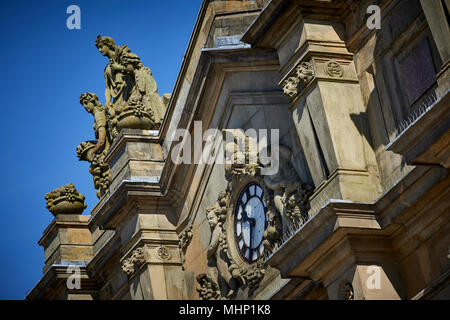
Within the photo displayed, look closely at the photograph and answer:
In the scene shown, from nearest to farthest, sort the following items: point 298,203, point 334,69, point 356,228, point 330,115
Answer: point 356,228 < point 330,115 < point 334,69 < point 298,203

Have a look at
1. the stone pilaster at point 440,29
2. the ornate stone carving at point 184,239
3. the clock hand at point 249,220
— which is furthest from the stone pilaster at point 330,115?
the ornate stone carving at point 184,239

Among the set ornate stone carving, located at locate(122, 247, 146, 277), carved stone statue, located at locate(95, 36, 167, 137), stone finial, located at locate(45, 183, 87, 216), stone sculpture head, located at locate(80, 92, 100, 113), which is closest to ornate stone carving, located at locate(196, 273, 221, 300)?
ornate stone carving, located at locate(122, 247, 146, 277)

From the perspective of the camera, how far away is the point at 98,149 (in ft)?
97.6

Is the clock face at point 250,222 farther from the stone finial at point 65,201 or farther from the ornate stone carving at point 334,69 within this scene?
the stone finial at point 65,201

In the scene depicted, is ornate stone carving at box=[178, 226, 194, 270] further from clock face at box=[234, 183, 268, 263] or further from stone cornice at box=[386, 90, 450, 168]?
stone cornice at box=[386, 90, 450, 168]

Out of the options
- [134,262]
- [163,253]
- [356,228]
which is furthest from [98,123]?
[356,228]

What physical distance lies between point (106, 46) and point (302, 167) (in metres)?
9.59

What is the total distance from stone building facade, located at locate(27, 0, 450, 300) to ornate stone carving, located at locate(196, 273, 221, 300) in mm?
35

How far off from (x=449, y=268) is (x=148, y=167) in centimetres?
1015

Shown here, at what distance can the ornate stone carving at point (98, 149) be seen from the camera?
29.5 metres

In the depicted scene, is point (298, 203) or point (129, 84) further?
point (129, 84)

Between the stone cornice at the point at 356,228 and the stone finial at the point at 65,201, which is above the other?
the stone finial at the point at 65,201

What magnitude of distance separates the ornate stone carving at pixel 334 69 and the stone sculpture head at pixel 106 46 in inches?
397

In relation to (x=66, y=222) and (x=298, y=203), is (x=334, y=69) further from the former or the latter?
(x=66, y=222)
